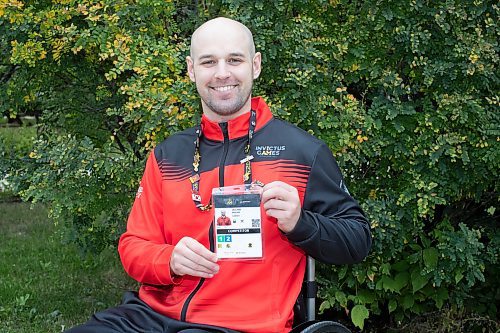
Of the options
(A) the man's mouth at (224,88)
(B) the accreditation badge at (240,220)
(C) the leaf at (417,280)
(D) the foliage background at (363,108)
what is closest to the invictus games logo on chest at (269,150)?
(A) the man's mouth at (224,88)

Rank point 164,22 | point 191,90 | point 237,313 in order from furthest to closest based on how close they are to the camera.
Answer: point 164,22 < point 191,90 < point 237,313

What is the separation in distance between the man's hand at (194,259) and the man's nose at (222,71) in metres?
0.64

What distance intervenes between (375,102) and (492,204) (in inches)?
43.7

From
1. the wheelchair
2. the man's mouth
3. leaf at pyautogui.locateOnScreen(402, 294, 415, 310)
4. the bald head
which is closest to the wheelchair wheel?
the wheelchair

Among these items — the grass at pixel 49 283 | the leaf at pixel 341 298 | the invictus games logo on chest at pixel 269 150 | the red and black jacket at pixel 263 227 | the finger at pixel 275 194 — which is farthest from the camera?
the grass at pixel 49 283

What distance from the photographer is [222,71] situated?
2.99m

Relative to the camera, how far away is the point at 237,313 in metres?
2.84

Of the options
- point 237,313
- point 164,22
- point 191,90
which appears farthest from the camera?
point 164,22

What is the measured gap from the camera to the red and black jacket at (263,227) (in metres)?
2.84

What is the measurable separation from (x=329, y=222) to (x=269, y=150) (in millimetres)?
378

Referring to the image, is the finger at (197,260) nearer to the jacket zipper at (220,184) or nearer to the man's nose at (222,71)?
the jacket zipper at (220,184)

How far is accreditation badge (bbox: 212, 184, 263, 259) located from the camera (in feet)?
8.57

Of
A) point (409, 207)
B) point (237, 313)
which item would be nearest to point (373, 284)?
point (409, 207)

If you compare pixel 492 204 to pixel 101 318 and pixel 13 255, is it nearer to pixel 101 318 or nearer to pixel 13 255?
pixel 101 318
